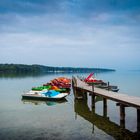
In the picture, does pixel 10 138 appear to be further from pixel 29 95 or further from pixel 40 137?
pixel 29 95

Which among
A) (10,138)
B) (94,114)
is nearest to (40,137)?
(10,138)

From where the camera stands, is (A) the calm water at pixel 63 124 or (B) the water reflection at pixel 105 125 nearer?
(A) the calm water at pixel 63 124

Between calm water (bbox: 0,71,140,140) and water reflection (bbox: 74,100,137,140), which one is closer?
calm water (bbox: 0,71,140,140)

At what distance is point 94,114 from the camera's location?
77.4 ft

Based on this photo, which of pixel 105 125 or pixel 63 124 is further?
pixel 63 124

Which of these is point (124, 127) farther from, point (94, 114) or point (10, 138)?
point (10, 138)

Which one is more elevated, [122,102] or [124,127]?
[122,102]

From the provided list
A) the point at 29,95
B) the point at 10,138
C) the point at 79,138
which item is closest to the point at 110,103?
the point at 29,95

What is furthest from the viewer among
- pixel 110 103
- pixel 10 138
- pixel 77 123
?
pixel 110 103

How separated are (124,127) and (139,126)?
1.02 m

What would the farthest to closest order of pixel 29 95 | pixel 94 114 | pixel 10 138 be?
pixel 29 95, pixel 94 114, pixel 10 138

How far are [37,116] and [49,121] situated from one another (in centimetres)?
243

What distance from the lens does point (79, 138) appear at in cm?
1555

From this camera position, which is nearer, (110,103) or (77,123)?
(77,123)
